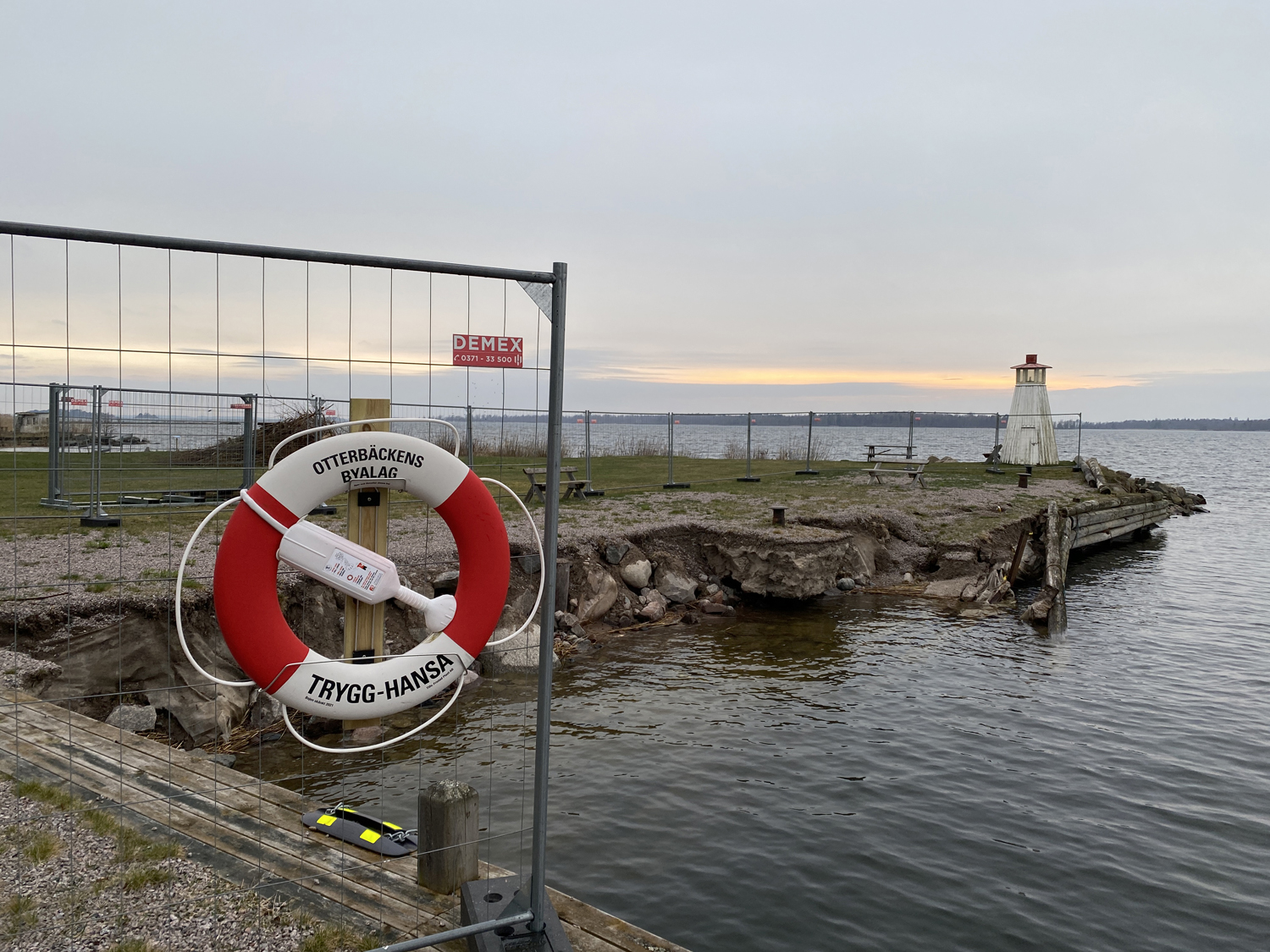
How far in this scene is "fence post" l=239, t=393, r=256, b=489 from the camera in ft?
31.2

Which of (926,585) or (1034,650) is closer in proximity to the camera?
(1034,650)

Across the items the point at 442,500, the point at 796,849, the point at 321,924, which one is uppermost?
the point at 442,500

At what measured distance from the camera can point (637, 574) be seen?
10.9 meters

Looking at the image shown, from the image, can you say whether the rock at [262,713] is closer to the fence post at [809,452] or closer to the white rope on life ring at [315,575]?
the white rope on life ring at [315,575]

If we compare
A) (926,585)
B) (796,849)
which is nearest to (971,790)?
(796,849)

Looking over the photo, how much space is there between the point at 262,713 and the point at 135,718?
42.8 inches

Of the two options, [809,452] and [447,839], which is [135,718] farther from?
[809,452]

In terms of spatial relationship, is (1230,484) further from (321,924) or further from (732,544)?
(321,924)

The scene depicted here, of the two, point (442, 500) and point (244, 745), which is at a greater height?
point (442, 500)

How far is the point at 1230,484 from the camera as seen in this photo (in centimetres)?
3856

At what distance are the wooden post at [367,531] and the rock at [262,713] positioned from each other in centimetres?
375

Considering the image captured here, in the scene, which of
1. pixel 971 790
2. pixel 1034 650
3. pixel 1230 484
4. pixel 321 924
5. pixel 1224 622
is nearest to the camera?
pixel 321 924

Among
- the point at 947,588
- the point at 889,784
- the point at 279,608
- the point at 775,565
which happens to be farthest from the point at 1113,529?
the point at 279,608

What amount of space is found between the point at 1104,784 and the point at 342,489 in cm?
596
